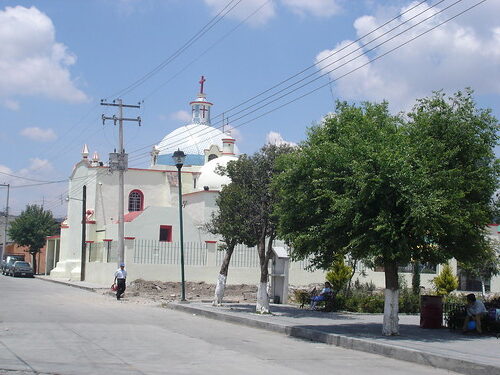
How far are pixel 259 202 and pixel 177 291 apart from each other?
48.2 feet

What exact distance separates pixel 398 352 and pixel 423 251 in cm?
324

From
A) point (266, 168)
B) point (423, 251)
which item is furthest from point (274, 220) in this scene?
point (423, 251)

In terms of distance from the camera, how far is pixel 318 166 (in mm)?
15789

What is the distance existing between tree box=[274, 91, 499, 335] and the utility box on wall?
10.6 meters

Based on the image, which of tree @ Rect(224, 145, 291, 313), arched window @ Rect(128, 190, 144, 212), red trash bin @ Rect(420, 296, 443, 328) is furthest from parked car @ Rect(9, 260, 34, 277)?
red trash bin @ Rect(420, 296, 443, 328)

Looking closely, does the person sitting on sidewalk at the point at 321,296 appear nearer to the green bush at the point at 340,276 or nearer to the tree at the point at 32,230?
the green bush at the point at 340,276

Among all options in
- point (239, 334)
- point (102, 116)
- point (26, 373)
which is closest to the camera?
point (26, 373)

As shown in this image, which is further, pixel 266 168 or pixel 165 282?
pixel 165 282

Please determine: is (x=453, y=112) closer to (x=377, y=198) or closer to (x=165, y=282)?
(x=377, y=198)

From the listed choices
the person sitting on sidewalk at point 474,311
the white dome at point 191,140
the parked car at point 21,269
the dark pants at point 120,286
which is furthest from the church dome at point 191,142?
the person sitting on sidewalk at point 474,311

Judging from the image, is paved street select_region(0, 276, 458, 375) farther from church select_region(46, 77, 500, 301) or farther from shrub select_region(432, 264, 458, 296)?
shrub select_region(432, 264, 458, 296)

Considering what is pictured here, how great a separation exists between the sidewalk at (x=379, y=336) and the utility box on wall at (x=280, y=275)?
345 centimetres

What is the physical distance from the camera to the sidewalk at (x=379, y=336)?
11.9 metres

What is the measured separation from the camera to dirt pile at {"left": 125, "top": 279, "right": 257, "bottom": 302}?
31.5 meters
